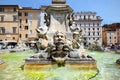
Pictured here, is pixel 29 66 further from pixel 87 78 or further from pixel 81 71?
pixel 87 78

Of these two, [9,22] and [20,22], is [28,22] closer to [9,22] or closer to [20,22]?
[20,22]

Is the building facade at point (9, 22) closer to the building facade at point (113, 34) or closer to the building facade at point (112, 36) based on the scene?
the building facade at point (113, 34)

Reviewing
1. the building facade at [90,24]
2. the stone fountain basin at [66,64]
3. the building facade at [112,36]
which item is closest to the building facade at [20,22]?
the building facade at [90,24]

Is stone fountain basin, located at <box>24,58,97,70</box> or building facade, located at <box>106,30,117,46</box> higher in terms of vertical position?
building facade, located at <box>106,30,117,46</box>

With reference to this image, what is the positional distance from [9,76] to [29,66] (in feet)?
4.55

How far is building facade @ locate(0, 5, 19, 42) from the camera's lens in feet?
235

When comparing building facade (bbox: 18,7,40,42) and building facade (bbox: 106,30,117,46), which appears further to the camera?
building facade (bbox: 106,30,117,46)

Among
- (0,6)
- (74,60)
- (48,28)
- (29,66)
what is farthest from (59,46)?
(0,6)

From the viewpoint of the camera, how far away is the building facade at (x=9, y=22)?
7175 centimetres

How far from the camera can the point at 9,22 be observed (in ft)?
239

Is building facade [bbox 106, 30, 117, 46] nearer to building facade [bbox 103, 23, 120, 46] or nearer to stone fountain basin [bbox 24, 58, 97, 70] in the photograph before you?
building facade [bbox 103, 23, 120, 46]

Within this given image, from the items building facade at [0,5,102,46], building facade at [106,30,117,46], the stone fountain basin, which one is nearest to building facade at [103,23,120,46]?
building facade at [106,30,117,46]

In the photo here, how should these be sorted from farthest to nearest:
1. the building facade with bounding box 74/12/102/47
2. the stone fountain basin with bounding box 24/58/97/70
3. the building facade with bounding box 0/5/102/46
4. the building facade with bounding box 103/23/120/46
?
1. the building facade with bounding box 103/23/120/46
2. the building facade with bounding box 74/12/102/47
3. the building facade with bounding box 0/5/102/46
4. the stone fountain basin with bounding box 24/58/97/70

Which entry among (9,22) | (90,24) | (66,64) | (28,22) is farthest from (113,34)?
(66,64)
